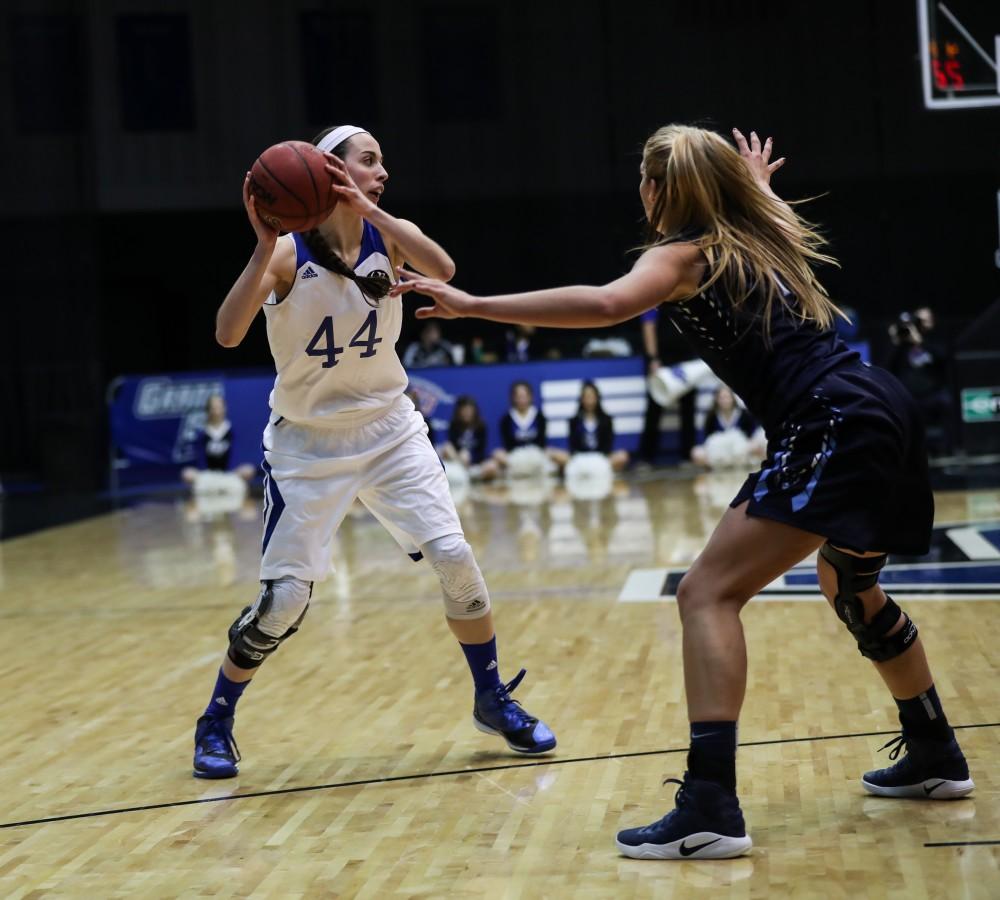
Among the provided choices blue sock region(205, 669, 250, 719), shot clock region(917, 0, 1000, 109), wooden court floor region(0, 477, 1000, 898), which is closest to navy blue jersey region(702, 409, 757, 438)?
shot clock region(917, 0, 1000, 109)

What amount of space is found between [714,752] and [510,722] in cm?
116

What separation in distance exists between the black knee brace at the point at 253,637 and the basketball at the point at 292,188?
1056mm

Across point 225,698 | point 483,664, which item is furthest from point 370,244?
point 225,698

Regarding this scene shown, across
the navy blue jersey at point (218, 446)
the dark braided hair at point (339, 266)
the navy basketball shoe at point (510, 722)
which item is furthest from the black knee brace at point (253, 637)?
the navy blue jersey at point (218, 446)

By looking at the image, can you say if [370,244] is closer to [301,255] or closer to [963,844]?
[301,255]

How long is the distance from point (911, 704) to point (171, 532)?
864 cm

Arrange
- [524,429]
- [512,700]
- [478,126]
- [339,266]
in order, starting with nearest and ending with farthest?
[339,266], [512,700], [524,429], [478,126]

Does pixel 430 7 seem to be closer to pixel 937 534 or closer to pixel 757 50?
pixel 757 50

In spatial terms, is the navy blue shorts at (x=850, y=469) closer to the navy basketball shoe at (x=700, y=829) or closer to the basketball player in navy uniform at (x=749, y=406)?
the basketball player in navy uniform at (x=749, y=406)

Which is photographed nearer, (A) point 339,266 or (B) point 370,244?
(A) point 339,266

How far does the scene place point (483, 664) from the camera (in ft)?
14.0

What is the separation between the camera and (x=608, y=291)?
3.02 m

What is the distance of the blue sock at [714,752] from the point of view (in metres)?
3.07

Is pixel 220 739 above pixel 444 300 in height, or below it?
below
